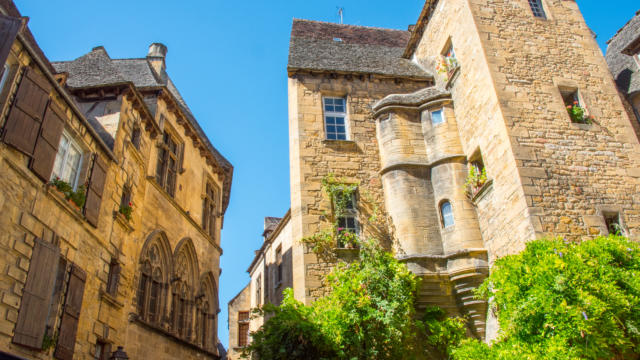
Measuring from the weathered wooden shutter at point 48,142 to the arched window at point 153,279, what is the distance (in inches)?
151

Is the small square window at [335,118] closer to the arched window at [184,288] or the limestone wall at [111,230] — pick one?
the limestone wall at [111,230]

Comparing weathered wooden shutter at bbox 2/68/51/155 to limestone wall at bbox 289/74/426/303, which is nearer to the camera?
weathered wooden shutter at bbox 2/68/51/155

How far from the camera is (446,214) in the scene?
11.4 metres

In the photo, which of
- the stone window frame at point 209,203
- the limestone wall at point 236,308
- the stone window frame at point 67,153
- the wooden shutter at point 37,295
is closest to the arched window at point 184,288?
the stone window frame at point 209,203

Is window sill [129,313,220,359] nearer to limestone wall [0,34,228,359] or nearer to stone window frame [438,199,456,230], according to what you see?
limestone wall [0,34,228,359]

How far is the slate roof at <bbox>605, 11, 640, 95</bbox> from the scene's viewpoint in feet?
46.0

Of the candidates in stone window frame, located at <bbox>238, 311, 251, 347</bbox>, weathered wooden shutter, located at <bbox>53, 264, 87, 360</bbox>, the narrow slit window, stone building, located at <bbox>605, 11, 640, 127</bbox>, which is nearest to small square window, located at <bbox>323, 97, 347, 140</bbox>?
the narrow slit window

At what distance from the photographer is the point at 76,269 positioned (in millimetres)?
7836

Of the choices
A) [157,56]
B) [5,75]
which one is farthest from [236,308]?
[5,75]

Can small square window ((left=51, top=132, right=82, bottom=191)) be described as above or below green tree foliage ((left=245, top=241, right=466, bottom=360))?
above

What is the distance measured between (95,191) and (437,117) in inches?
332

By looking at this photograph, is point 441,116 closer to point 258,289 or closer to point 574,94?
point 574,94

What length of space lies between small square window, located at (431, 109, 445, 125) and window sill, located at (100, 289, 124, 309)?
8.59 meters

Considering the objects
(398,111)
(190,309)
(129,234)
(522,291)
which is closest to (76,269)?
(129,234)
